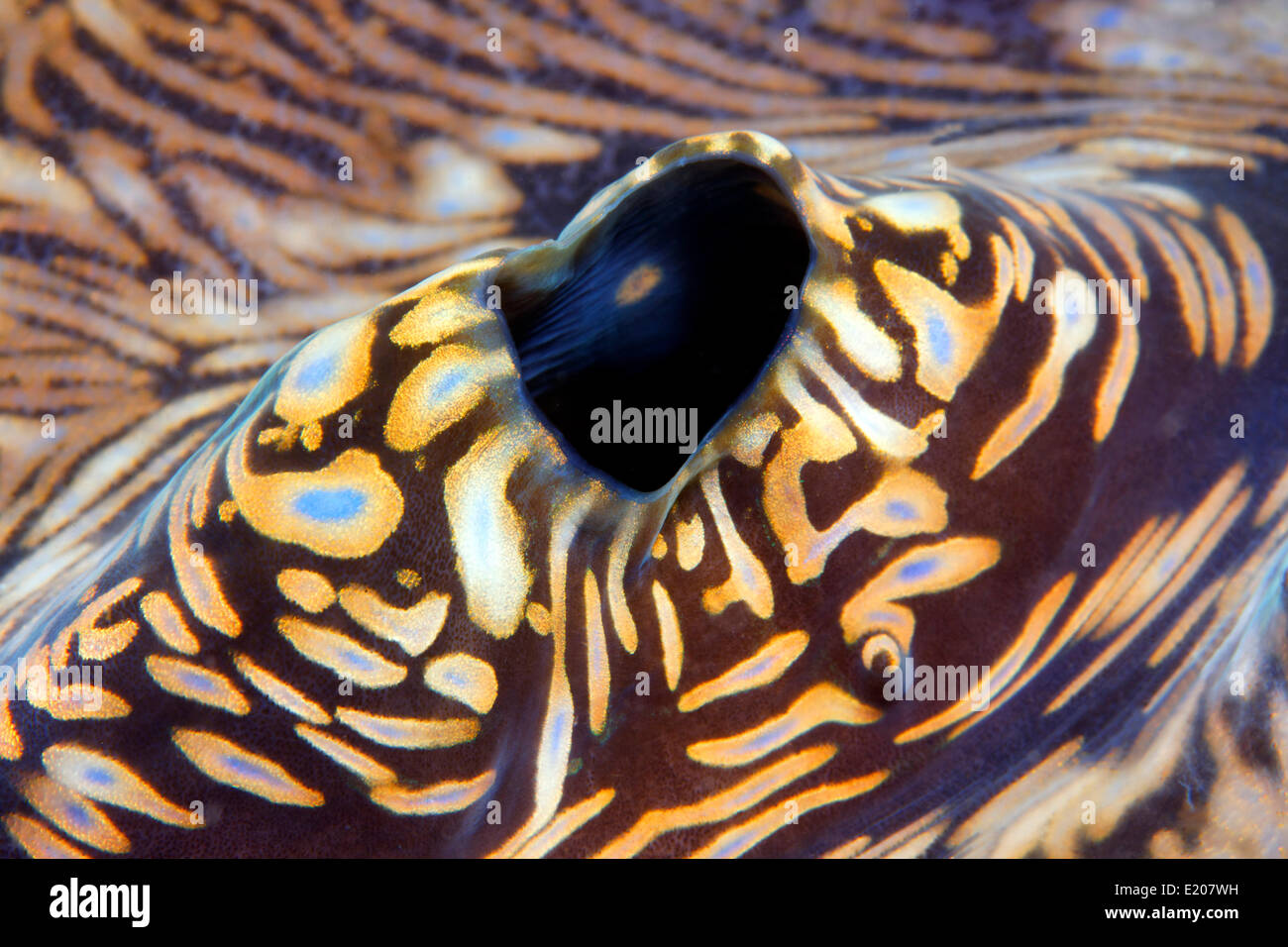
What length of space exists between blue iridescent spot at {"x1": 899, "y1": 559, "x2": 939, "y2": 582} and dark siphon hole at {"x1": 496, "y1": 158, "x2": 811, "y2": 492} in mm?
209

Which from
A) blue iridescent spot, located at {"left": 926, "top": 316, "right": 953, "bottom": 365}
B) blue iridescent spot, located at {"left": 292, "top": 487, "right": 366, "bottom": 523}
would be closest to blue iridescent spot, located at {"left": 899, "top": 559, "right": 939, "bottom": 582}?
blue iridescent spot, located at {"left": 926, "top": 316, "right": 953, "bottom": 365}

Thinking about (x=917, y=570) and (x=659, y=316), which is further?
(x=659, y=316)

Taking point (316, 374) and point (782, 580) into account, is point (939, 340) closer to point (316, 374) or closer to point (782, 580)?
point (782, 580)

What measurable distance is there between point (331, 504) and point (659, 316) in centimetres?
33

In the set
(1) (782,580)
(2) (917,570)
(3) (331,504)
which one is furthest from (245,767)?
(2) (917,570)

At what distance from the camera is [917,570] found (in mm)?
786

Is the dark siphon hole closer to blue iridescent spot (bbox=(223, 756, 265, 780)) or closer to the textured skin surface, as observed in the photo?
the textured skin surface

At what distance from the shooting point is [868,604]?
0.78 m

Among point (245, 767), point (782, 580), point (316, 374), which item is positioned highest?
point (316, 374)

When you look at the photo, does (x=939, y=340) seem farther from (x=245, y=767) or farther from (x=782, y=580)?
(x=245, y=767)

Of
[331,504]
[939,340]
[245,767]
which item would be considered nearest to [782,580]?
A: [939,340]

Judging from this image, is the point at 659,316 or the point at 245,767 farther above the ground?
the point at 659,316
